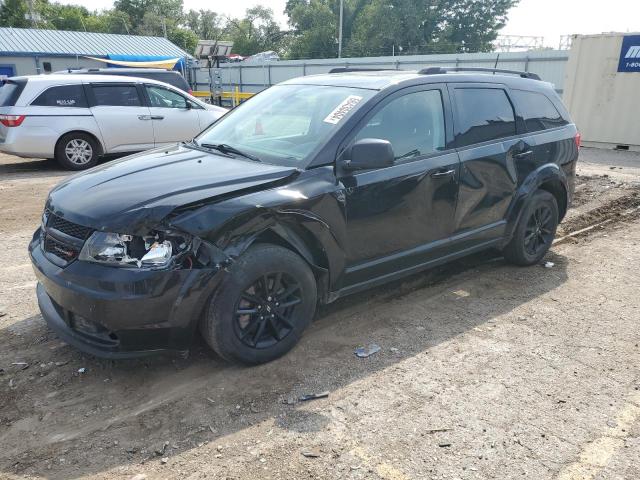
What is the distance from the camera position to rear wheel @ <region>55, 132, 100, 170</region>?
9.92 metres

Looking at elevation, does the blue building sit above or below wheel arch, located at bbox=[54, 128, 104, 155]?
above

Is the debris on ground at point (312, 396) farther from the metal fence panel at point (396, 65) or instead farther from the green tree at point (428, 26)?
the green tree at point (428, 26)

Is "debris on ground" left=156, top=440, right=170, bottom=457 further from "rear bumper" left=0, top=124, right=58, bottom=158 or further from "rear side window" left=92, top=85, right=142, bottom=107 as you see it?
"rear side window" left=92, top=85, right=142, bottom=107

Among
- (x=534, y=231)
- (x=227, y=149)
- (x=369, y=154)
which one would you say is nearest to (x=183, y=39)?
(x=534, y=231)

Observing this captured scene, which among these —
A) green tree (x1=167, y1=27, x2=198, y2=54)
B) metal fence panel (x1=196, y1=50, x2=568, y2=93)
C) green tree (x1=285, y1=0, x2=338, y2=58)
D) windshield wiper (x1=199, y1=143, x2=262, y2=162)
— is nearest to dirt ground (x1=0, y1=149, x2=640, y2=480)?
windshield wiper (x1=199, y1=143, x2=262, y2=162)

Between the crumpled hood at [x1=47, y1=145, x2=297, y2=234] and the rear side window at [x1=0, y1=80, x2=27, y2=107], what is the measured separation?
7.24 m

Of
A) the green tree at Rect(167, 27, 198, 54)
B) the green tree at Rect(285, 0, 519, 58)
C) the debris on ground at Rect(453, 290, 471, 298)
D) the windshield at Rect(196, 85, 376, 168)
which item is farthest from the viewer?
the green tree at Rect(167, 27, 198, 54)

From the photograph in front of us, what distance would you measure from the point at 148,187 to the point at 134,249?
0.44 m

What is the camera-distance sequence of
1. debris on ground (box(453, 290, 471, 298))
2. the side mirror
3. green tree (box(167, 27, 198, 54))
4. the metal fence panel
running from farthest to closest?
1. green tree (box(167, 27, 198, 54))
2. the metal fence panel
3. debris on ground (box(453, 290, 471, 298))
4. the side mirror

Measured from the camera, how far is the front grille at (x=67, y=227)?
301 cm

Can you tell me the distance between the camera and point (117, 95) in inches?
409

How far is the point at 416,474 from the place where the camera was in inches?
99.6

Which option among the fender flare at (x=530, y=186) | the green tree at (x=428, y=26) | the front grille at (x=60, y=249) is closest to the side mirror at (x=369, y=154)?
the front grille at (x=60, y=249)

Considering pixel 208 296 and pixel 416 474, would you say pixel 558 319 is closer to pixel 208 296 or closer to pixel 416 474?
pixel 416 474
